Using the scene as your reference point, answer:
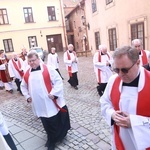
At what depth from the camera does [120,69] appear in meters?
1.76

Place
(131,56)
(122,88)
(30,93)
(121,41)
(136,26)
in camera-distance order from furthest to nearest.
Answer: (121,41) < (136,26) < (30,93) < (122,88) < (131,56)

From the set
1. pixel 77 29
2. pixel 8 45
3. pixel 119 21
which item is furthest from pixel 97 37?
pixel 8 45

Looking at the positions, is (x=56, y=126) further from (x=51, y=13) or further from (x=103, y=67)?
(x=51, y=13)

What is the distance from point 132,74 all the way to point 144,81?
13cm

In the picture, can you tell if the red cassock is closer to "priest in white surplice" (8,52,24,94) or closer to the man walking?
"priest in white surplice" (8,52,24,94)

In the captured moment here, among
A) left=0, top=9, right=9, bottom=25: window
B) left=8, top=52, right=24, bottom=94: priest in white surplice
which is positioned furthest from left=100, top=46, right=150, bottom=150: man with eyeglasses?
left=0, top=9, right=9, bottom=25: window

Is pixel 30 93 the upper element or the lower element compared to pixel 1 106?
upper

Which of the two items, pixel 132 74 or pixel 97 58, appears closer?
pixel 132 74

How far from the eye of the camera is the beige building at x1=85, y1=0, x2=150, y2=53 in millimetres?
10578

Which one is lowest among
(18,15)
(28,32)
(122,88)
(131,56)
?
(122,88)

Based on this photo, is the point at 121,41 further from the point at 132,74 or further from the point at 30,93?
the point at 132,74

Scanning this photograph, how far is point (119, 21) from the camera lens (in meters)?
13.1

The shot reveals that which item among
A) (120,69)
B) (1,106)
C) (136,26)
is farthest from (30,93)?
(136,26)

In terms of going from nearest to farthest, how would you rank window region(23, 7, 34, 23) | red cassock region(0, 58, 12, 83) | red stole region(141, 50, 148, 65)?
1. red stole region(141, 50, 148, 65)
2. red cassock region(0, 58, 12, 83)
3. window region(23, 7, 34, 23)
